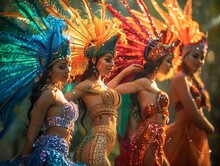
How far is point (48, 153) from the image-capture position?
17.9ft

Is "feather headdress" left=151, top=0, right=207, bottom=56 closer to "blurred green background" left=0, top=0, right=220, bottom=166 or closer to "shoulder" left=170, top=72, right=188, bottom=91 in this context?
"shoulder" left=170, top=72, right=188, bottom=91

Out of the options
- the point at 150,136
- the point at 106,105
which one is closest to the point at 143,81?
the point at 150,136

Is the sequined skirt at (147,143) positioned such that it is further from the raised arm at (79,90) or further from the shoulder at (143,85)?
the raised arm at (79,90)

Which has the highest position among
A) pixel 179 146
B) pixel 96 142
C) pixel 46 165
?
pixel 179 146

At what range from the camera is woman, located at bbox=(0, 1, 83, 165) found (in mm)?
5598

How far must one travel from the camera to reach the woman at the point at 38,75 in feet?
18.4

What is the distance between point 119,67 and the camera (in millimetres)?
6844

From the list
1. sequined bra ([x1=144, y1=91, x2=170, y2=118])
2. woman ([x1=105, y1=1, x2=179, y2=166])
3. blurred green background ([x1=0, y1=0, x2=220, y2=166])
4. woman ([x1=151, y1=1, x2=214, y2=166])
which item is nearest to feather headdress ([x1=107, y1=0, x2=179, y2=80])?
woman ([x1=105, y1=1, x2=179, y2=166])

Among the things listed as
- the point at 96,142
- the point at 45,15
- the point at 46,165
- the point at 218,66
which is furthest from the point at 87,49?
the point at 218,66

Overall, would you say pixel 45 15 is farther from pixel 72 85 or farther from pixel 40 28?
pixel 72 85

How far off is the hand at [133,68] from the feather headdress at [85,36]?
578 mm

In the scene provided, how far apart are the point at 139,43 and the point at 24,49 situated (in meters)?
1.54

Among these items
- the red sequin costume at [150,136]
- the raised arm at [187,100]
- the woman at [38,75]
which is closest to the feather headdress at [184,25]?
the raised arm at [187,100]

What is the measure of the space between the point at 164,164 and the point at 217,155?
14.6 ft
